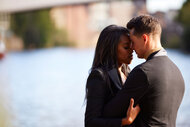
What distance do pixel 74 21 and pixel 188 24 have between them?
6418 millimetres

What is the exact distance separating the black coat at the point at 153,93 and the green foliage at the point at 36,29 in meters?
14.6

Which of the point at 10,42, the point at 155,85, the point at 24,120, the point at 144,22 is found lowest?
the point at 10,42

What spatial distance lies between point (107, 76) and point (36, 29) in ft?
51.1

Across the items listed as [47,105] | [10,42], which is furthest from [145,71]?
[10,42]

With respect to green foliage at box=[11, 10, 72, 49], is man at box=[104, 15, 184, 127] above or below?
above

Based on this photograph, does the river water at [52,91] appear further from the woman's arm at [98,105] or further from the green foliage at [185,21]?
the woman's arm at [98,105]

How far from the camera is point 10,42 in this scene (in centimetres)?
1689

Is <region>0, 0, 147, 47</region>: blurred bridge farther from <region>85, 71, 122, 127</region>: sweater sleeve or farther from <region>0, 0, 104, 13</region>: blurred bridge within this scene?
<region>85, 71, 122, 127</region>: sweater sleeve

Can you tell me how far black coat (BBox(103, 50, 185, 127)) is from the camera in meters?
1.10

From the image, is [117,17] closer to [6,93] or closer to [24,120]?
[6,93]

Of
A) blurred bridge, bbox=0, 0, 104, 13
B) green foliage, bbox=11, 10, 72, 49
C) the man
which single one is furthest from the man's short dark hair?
green foliage, bbox=11, 10, 72, 49

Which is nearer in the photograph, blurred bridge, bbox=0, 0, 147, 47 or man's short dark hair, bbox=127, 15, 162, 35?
man's short dark hair, bbox=127, 15, 162, 35

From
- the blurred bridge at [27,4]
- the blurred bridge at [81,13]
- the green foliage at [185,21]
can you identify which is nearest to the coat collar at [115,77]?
the green foliage at [185,21]

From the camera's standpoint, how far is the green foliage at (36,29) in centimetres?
1595
